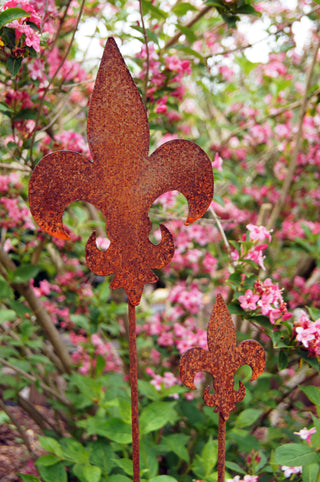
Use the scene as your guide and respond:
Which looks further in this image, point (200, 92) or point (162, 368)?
point (200, 92)

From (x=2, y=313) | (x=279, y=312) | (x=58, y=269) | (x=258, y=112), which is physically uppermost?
(x=258, y=112)

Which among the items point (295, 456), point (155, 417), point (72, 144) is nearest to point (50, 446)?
point (155, 417)

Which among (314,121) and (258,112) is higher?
(258,112)

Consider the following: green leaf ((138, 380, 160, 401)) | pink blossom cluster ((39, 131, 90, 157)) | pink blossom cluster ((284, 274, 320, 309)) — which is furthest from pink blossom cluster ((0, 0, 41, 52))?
pink blossom cluster ((284, 274, 320, 309))

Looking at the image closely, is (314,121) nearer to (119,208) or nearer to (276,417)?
(276,417)

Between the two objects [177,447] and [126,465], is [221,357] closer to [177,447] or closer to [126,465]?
[126,465]

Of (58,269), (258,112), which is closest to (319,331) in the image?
(58,269)

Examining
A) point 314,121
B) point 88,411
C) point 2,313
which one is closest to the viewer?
point 2,313

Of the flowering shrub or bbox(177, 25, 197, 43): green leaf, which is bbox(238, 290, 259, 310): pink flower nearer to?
the flowering shrub
